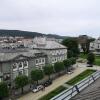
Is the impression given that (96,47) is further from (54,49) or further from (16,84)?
(16,84)

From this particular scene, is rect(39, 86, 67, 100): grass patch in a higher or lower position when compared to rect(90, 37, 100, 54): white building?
lower

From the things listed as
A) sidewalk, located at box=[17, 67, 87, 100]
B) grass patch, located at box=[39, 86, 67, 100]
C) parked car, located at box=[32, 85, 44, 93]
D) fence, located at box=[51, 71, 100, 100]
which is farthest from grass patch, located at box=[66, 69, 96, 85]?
fence, located at box=[51, 71, 100, 100]

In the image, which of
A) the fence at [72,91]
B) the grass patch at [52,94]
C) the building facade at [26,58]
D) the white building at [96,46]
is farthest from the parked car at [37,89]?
the white building at [96,46]

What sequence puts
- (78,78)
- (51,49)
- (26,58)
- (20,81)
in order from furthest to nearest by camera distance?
(51,49), (78,78), (26,58), (20,81)

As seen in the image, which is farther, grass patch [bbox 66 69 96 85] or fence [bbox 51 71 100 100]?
grass patch [bbox 66 69 96 85]

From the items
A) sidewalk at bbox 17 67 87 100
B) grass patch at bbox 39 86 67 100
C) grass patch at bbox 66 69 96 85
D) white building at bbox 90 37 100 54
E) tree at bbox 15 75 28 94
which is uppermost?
white building at bbox 90 37 100 54

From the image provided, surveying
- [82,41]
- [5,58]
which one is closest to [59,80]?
[5,58]

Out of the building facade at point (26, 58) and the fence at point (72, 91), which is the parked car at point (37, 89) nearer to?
the building facade at point (26, 58)

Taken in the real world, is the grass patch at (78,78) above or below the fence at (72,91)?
below

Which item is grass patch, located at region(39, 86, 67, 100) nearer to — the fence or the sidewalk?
the sidewalk

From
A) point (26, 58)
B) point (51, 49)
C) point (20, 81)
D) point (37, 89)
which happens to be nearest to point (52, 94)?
point (37, 89)

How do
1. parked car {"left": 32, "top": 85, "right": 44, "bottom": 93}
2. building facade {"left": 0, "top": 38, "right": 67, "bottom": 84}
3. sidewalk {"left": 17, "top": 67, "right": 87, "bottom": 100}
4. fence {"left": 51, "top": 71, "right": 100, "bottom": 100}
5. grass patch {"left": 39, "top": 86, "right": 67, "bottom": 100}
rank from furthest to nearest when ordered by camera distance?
building facade {"left": 0, "top": 38, "right": 67, "bottom": 84} < parked car {"left": 32, "top": 85, "right": 44, "bottom": 93} < sidewalk {"left": 17, "top": 67, "right": 87, "bottom": 100} < grass patch {"left": 39, "top": 86, "right": 67, "bottom": 100} < fence {"left": 51, "top": 71, "right": 100, "bottom": 100}

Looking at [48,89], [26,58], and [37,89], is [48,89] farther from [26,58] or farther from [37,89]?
[26,58]

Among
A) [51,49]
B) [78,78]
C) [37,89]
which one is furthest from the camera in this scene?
[51,49]
